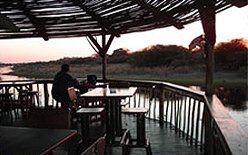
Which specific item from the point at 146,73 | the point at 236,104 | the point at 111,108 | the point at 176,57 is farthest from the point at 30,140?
the point at 146,73

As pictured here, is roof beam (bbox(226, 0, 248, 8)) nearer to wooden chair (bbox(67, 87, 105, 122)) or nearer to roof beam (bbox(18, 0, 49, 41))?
wooden chair (bbox(67, 87, 105, 122))

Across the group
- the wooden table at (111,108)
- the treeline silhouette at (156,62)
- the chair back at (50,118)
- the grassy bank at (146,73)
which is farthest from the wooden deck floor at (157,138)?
the grassy bank at (146,73)

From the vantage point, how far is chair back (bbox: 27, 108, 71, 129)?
212 cm

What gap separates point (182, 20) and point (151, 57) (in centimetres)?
2620

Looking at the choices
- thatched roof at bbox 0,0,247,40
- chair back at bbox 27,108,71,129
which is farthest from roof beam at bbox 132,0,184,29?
chair back at bbox 27,108,71,129

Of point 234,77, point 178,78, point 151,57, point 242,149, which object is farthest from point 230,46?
point 242,149

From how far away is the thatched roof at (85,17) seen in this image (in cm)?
470

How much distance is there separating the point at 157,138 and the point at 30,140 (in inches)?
123

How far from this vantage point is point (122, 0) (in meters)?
5.13

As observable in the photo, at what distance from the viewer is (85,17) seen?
646 cm

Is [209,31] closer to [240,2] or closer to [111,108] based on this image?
[240,2]

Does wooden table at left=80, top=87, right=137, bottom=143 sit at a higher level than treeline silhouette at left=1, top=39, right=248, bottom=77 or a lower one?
lower

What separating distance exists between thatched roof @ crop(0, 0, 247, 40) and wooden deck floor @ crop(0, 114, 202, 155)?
243 cm

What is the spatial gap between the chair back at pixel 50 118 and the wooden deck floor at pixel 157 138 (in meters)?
1.68
